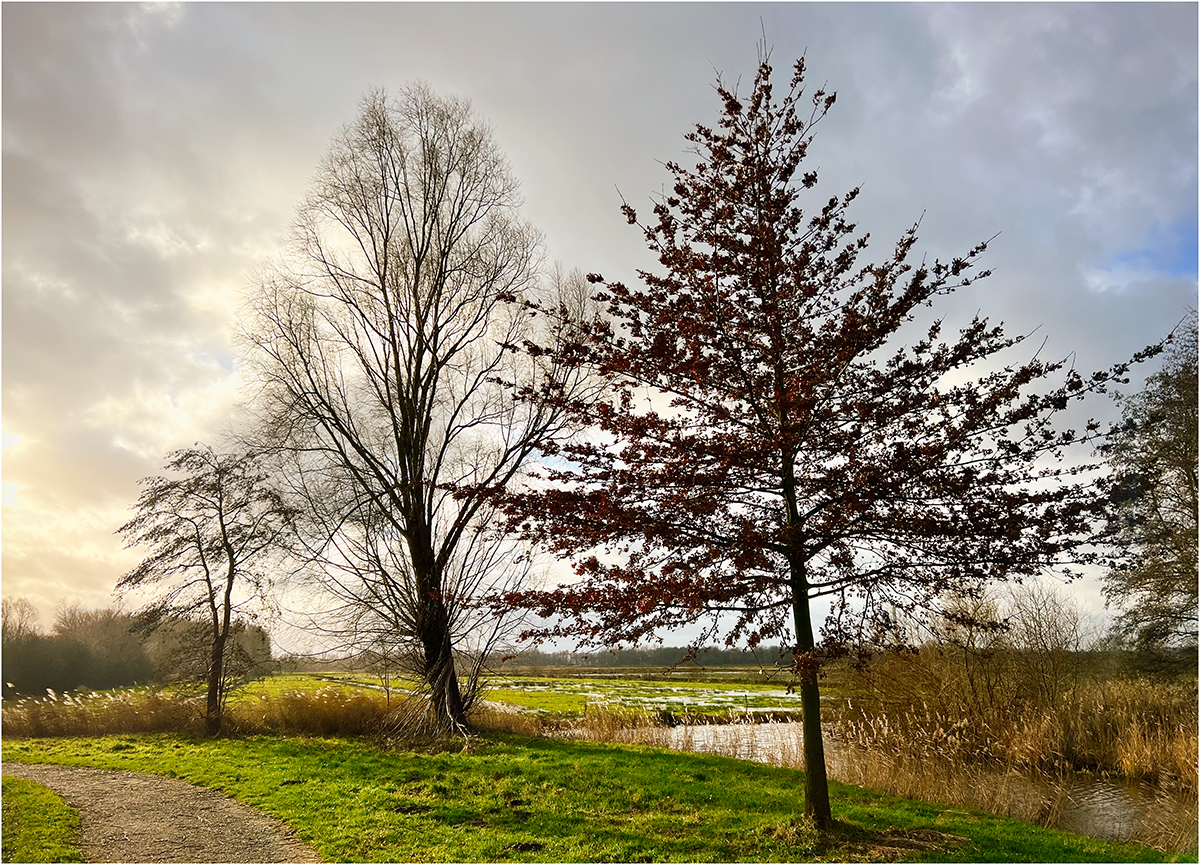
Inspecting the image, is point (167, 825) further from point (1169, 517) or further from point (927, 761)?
point (1169, 517)

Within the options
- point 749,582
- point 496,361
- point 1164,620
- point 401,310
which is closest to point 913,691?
point 1164,620

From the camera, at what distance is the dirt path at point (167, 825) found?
7582mm

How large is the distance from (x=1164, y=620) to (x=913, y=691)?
8225mm

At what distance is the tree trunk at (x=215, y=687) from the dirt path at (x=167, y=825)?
533 centimetres

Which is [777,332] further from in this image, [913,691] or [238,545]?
[238,545]

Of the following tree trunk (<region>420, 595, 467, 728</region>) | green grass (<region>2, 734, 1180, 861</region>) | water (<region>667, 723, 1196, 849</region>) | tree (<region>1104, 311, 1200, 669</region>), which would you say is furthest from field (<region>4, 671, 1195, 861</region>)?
tree (<region>1104, 311, 1200, 669</region>)

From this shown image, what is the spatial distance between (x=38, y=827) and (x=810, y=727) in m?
9.94

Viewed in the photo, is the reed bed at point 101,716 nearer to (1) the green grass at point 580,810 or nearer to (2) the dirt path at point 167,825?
(1) the green grass at point 580,810

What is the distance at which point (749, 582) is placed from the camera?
677cm

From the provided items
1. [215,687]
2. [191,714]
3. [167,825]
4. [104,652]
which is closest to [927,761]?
[167,825]

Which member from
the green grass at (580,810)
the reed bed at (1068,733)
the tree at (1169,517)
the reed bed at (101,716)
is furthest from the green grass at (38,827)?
the tree at (1169,517)

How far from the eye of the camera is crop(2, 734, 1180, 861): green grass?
689 cm

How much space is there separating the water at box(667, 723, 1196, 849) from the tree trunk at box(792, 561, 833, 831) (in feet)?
13.8

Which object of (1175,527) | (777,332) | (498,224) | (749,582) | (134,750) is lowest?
(134,750)
